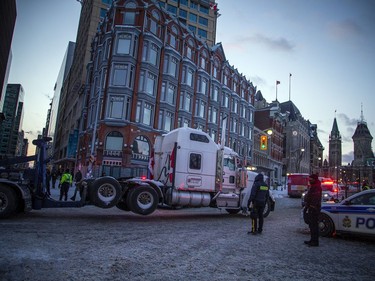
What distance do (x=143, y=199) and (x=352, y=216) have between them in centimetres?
711

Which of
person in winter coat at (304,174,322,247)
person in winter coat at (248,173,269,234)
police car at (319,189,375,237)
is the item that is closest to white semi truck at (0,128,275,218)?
person in winter coat at (248,173,269,234)

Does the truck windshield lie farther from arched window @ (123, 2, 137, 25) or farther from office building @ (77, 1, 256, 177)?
arched window @ (123, 2, 137, 25)

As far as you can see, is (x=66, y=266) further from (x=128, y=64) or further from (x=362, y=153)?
(x=362, y=153)

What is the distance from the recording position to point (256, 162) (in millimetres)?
62156

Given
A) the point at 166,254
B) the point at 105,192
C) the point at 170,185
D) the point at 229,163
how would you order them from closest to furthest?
the point at 166,254 → the point at 105,192 → the point at 170,185 → the point at 229,163

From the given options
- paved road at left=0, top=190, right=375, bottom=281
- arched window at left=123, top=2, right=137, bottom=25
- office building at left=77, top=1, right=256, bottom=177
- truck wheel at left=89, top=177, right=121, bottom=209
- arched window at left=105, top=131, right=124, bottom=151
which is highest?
arched window at left=123, top=2, right=137, bottom=25

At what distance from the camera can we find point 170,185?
12695 millimetres

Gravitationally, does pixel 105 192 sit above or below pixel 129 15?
below

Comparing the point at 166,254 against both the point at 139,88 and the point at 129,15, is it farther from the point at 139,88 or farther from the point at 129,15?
the point at 129,15

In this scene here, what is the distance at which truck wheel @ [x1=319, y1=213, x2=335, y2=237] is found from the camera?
921cm

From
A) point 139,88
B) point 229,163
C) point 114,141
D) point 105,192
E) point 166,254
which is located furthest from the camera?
point 139,88

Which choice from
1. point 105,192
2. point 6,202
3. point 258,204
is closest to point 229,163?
point 258,204

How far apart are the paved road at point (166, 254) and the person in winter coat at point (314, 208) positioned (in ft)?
0.79

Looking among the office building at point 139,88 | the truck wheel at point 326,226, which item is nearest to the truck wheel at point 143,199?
the truck wheel at point 326,226
